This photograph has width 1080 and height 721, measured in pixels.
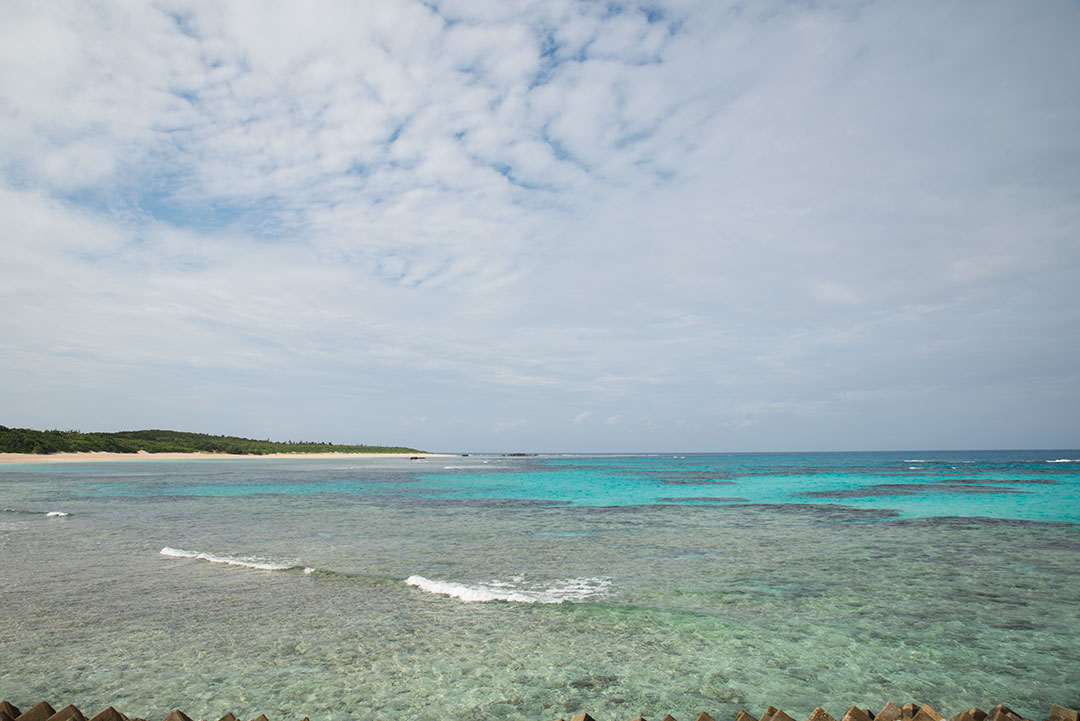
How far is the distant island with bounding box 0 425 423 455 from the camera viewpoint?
91.9 meters

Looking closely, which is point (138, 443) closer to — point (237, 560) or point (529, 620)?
point (237, 560)

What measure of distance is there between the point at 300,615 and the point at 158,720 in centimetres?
415

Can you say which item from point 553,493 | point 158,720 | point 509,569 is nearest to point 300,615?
point 158,720

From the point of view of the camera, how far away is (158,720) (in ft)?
22.1

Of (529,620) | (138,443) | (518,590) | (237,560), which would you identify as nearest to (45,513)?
(237,560)

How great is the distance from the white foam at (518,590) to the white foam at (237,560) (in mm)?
4004

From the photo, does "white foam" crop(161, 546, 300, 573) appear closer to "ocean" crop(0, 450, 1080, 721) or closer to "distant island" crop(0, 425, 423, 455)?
"ocean" crop(0, 450, 1080, 721)

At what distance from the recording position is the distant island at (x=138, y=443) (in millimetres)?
91938

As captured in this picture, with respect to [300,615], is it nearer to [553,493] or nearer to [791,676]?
[791,676]

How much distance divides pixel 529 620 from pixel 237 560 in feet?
32.9

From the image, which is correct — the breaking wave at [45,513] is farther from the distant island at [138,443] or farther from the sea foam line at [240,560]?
the distant island at [138,443]

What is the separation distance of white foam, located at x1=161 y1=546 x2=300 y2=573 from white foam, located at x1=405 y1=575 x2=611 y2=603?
400 cm

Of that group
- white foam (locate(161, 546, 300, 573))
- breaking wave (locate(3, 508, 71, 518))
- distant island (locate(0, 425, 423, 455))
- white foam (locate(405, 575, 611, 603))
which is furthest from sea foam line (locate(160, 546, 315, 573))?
distant island (locate(0, 425, 423, 455))

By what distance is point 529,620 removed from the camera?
1066 cm
